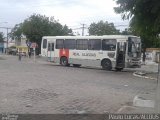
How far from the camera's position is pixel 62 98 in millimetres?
13930

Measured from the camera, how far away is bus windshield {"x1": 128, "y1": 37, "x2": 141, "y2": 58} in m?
33.9

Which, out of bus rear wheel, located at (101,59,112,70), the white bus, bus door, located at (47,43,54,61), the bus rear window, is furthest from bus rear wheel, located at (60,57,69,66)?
the bus rear window

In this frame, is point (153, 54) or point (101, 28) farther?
point (101, 28)

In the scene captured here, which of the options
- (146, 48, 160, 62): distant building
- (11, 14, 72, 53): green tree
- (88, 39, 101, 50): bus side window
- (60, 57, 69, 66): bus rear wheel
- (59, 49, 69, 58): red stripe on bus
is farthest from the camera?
(11, 14, 72, 53): green tree

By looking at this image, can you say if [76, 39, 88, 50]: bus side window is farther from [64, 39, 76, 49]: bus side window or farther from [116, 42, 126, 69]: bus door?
[116, 42, 126, 69]: bus door

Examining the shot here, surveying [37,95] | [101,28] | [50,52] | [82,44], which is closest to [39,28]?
[101,28]

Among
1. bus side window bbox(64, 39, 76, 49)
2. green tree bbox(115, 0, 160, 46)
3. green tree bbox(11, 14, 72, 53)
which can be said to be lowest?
bus side window bbox(64, 39, 76, 49)

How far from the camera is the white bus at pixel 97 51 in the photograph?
34094 millimetres

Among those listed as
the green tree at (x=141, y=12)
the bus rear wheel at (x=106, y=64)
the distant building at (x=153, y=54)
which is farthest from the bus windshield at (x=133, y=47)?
the distant building at (x=153, y=54)

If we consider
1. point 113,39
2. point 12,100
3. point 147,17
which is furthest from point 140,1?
point 113,39

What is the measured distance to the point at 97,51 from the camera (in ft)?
117

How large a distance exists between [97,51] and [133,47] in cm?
337

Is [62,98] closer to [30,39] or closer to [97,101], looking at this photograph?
[97,101]

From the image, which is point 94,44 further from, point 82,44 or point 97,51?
point 82,44
